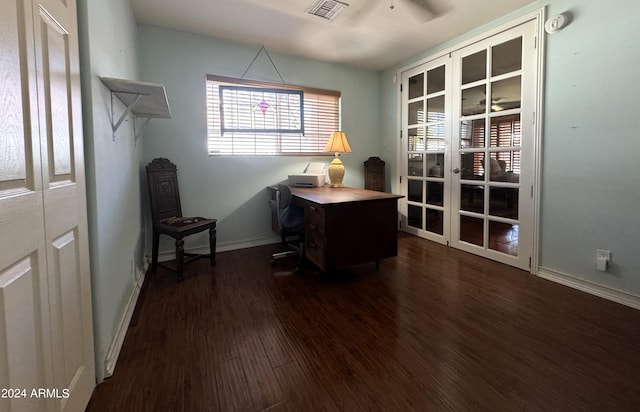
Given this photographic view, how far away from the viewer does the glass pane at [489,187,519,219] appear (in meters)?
2.93

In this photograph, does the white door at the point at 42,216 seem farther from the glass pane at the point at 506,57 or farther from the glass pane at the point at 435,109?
the glass pane at the point at 435,109

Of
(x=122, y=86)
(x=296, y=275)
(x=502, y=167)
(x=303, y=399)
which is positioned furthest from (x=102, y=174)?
(x=502, y=167)

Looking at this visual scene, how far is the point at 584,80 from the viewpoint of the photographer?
2.35 metres

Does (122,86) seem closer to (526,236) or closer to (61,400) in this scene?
(61,400)

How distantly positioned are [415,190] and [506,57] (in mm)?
1815

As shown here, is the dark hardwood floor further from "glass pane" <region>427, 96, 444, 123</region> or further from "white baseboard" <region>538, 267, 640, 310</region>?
"glass pane" <region>427, 96, 444, 123</region>

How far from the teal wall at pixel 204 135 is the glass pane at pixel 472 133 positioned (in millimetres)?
1710

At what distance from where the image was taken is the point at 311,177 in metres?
3.62

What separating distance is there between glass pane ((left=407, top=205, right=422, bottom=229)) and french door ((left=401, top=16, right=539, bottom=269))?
15mm

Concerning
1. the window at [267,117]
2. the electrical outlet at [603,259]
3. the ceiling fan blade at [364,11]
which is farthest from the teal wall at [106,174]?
the electrical outlet at [603,259]

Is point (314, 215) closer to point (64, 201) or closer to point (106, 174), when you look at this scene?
point (106, 174)

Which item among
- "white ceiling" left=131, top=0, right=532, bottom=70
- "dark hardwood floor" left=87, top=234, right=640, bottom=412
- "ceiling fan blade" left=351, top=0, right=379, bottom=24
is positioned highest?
"white ceiling" left=131, top=0, right=532, bottom=70

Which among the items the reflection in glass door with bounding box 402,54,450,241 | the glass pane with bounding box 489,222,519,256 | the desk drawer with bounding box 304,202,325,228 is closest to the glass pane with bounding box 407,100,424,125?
the reflection in glass door with bounding box 402,54,450,241

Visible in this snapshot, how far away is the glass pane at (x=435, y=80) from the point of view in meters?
3.60
